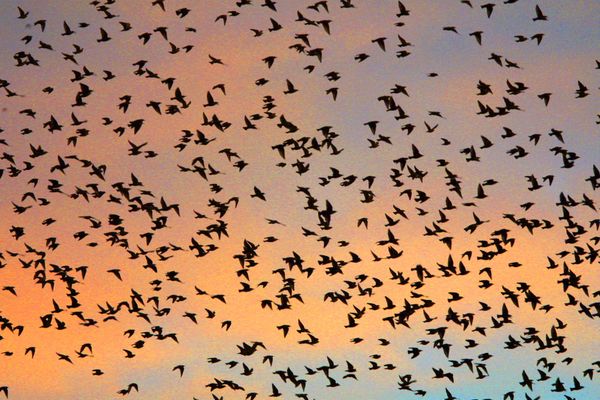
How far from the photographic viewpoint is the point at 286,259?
311 feet

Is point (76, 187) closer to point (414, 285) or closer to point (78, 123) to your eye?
point (78, 123)

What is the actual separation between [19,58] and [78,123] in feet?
17.4

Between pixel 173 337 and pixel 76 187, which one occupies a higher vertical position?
pixel 76 187

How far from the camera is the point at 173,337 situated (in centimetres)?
Answer: 9700

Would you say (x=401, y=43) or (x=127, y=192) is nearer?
(x=401, y=43)

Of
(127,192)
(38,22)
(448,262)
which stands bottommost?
(448,262)

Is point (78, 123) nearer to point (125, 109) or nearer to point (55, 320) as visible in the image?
point (125, 109)

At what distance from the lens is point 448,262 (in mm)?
89062

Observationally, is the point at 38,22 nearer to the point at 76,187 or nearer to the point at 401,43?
the point at 76,187

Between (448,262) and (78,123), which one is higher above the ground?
(78,123)

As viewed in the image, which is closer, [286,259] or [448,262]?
[448,262]

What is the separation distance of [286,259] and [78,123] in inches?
593

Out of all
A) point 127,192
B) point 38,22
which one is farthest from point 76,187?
point 38,22

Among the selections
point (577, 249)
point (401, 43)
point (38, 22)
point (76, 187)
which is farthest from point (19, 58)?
point (577, 249)
